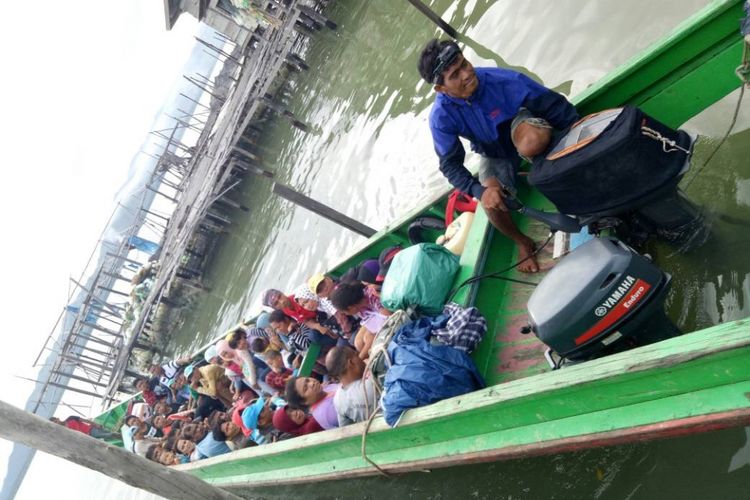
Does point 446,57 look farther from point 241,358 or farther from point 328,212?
point 241,358

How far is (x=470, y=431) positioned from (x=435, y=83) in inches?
75.0

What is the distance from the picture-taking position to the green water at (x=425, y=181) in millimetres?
2668

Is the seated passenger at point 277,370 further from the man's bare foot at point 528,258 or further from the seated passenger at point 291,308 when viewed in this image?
the man's bare foot at point 528,258

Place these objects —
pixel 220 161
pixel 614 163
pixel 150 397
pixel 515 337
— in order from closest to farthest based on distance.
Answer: pixel 614 163, pixel 515 337, pixel 150 397, pixel 220 161

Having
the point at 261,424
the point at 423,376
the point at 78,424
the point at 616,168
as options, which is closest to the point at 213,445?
the point at 261,424

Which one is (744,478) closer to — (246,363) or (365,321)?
(365,321)

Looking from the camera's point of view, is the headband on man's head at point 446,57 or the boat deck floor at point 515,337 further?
the boat deck floor at point 515,337

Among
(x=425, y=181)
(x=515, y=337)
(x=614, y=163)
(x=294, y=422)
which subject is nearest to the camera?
(x=614, y=163)

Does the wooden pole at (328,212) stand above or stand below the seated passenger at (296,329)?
above

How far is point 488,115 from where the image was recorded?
2936 millimetres

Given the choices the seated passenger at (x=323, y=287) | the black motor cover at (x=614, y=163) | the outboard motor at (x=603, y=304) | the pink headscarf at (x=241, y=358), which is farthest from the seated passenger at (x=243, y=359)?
the black motor cover at (x=614, y=163)

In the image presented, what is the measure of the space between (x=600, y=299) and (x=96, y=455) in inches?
144

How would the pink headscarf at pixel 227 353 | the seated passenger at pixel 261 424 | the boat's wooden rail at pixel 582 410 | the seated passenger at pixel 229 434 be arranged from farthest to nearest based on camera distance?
the pink headscarf at pixel 227 353 → the seated passenger at pixel 229 434 → the seated passenger at pixel 261 424 → the boat's wooden rail at pixel 582 410

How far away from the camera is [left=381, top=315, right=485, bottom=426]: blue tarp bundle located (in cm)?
271
